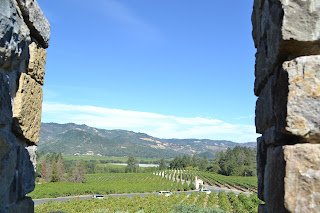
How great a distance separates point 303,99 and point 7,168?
198cm

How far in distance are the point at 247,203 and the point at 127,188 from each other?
28047 mm

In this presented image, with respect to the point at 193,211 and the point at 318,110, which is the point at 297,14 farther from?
the point at 193,211

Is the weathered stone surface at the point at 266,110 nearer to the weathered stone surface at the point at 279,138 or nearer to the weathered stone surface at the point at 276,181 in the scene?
the weathered stone surface at the point at 279,138

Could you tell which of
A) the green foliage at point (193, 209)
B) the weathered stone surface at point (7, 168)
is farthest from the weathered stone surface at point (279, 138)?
the green foliage at point (193, 209)

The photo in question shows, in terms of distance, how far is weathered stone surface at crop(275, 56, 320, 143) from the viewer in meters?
1.44

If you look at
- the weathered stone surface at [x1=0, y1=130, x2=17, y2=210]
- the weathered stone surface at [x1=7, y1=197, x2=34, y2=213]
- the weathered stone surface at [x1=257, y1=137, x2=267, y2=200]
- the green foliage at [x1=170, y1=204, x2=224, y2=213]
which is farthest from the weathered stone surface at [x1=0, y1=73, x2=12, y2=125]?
the green foliage at [x1=170, y1=204, x2=224, y2=213]

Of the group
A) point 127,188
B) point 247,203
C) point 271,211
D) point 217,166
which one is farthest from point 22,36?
point 217,166

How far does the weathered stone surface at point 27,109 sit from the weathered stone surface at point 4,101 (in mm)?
137

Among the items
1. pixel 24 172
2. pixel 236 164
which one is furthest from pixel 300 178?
pixel 236 164

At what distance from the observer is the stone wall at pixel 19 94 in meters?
1.80

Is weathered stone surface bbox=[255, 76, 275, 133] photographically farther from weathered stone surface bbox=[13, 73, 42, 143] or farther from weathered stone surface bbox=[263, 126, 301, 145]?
weathered stone surface bbox=[13, 73, 42, 143]

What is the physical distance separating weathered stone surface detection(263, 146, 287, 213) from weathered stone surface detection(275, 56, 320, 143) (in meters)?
0.19

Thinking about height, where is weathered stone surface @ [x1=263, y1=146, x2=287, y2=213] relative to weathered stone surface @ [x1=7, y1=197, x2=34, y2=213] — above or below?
above

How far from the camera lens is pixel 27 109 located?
223 centimetres
